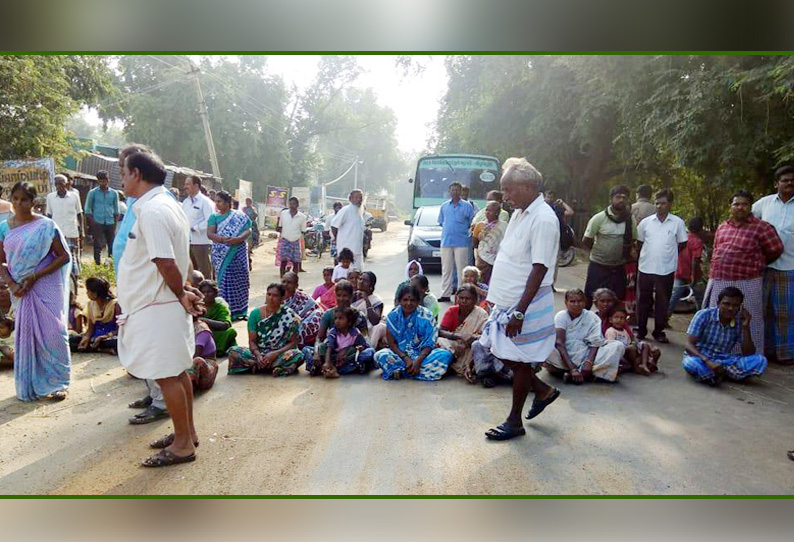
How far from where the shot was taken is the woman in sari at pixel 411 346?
552 centimetres

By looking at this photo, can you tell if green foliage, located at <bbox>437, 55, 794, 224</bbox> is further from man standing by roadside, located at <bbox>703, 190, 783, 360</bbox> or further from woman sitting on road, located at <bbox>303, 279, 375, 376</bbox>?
woman sitting on road, located at <bbox>303, 279, 375, 376</bbox>

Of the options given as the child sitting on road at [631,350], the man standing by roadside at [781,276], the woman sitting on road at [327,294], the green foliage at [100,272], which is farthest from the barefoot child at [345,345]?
the green foliage at [100,272]

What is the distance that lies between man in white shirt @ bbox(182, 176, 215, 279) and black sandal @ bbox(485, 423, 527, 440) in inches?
202

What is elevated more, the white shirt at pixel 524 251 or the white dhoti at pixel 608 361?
the white shirt at pixel 524 251

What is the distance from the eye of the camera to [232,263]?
7.79 m

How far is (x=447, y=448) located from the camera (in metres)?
3.89

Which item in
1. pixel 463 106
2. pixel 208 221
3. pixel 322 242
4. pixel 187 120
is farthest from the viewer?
pixel 187 120

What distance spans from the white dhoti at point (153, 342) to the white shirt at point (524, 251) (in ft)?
6.50

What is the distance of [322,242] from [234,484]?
50.9ft

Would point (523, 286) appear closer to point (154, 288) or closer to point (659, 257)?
point (154, 288)

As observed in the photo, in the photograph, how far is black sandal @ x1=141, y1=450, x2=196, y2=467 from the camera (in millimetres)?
3586

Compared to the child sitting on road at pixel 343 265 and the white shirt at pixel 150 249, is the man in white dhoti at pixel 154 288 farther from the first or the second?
the child sitting on road at pixel 343 265

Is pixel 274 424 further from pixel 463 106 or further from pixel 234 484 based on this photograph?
pixel 463 106
